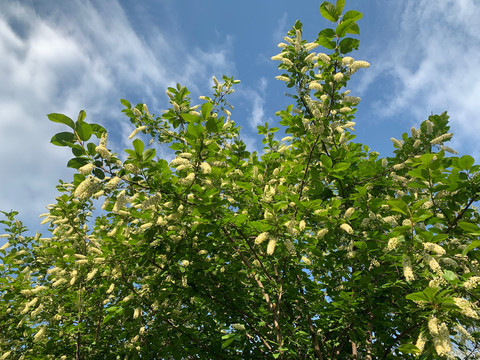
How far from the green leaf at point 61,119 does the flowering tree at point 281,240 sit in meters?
0.01

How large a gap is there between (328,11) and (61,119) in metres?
2.67

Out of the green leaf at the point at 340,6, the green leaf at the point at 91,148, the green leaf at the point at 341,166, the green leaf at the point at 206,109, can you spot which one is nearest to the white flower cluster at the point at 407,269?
the green leaf at the point at 341,166

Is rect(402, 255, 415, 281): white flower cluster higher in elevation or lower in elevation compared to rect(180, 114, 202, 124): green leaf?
lower

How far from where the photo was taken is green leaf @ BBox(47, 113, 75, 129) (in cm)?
219

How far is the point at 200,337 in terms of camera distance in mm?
4367

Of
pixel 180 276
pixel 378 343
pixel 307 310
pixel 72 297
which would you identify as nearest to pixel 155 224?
pixel 180 276

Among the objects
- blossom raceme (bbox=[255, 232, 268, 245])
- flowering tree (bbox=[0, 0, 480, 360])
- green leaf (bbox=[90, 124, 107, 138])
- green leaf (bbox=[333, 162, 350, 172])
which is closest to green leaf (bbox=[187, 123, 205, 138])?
flowering tree (bbox=[0, 0, 480, 360])

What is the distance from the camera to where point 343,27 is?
3035mm

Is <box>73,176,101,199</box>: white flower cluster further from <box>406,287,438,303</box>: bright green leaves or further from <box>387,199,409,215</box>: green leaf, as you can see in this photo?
<box>406,287,438,303</box>: bright green leaves

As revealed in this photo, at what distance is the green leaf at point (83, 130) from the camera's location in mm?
2316

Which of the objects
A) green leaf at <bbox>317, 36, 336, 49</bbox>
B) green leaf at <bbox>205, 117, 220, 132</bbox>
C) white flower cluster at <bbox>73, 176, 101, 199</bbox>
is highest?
green leaf at <bbox>317, 36, 336, 49</bbox>

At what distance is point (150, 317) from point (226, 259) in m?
1.56

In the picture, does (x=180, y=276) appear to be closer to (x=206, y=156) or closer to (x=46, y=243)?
(x=206, y=156)

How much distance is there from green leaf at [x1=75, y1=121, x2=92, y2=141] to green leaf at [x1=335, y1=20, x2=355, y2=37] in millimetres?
2515
